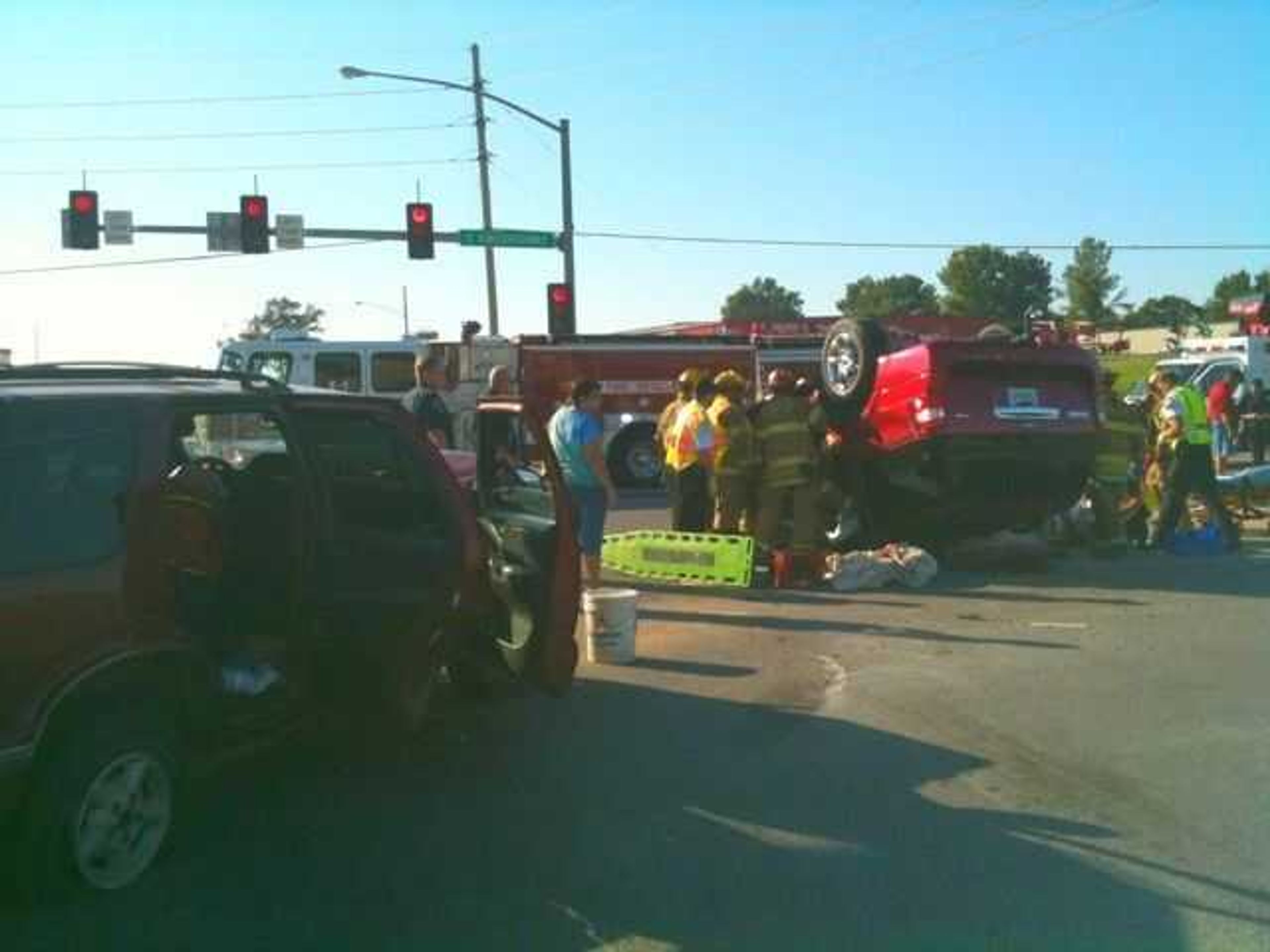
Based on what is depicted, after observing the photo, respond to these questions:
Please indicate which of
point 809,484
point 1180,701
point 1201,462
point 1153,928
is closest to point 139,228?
point 809,484

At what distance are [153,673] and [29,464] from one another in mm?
808

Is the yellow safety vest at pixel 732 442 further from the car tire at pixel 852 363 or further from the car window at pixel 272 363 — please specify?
the car window at pixel 272 363

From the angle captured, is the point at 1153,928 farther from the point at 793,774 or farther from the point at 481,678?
the point at 481,678

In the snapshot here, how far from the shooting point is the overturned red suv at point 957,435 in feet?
36.6

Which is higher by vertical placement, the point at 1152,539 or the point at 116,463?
the point at 116,463

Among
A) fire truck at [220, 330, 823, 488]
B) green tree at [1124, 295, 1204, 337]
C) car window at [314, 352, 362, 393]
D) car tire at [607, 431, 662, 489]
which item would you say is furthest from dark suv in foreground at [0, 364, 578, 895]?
green tree at [1124, 295, 1204, 337]

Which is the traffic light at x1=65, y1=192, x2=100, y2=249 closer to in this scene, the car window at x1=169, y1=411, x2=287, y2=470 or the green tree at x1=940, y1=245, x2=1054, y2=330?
the car window at x1=169, y1=411, x2=287, y2=470

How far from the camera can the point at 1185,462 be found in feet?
40.7

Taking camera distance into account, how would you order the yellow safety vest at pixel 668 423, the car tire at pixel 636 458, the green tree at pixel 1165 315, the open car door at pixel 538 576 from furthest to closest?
the green tree at pixel 1165 315, the car tire at pixel 636 458, the yellow safety vest at pixel 668 423, the open car door at pixel 538 576

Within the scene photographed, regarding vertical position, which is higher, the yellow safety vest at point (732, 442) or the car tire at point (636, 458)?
the yellow safety vest at point (732, 442)

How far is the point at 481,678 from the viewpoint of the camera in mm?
7055

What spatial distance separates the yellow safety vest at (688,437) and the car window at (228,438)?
5222 mm

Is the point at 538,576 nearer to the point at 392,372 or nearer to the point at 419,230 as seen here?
the point at 392,372

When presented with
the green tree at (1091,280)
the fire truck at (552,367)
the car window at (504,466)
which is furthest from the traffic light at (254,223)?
the green tree at (1091,280)
